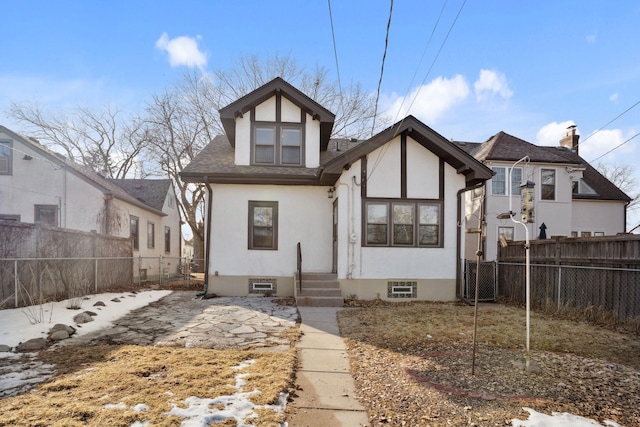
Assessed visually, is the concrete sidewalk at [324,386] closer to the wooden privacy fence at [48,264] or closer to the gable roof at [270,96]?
the wooden privacy fence at [48,264]

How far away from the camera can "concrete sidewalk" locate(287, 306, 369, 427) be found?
3.33 m

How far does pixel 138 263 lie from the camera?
15289 millimetres

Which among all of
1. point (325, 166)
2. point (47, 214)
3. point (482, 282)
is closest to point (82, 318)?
point (325, 166)

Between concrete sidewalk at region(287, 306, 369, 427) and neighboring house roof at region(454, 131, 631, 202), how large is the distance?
45.1 ft

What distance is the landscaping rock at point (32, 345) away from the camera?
5.11 metres

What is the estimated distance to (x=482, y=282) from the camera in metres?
10.6

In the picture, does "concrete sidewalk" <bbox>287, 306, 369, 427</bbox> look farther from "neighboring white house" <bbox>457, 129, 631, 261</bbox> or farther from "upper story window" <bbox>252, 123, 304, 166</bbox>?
"neighboring white house" <bbox>457, 129, 631, 261</bbox>

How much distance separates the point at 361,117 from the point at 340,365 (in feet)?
67.0

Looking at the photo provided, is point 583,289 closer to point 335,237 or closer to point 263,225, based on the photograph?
point 335,237

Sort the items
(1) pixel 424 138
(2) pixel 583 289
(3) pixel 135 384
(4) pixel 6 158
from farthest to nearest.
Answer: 1. (4) pixel 6 158
2. (1) pixel 424 138
3. (2) pixel 583 289
4. (3) pixel 135 384

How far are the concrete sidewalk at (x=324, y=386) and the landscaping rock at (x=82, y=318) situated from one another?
164 inches

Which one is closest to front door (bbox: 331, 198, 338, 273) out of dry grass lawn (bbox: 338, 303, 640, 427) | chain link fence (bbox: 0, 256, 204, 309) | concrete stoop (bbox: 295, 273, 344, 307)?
concrete stoop (bbox: 295, 273, 344, 307)

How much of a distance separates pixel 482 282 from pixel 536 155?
958 centimetres

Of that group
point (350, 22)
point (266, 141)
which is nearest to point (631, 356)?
point (350, 22)
